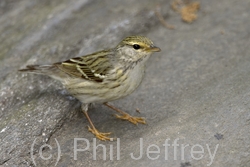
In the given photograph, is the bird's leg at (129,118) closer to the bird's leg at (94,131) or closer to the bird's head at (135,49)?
the bird's leg at (94,131)

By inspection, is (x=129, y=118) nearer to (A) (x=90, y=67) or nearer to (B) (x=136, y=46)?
(A) (x=90, y=67)

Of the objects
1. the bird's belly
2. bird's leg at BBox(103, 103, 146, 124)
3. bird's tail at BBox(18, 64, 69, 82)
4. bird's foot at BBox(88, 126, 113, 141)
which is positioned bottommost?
bird's leg at BBox(103, 103, 146, 124)

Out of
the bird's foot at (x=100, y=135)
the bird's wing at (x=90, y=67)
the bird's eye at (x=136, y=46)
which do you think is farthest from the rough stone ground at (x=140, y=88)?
the bird's eye at (x=136, y=46)

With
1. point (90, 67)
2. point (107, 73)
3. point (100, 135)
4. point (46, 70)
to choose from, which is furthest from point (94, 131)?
point (46, 70)

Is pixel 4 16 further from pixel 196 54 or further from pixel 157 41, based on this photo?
pixel 196 54

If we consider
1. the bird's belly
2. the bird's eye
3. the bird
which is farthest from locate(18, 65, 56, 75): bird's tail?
the bird's eye

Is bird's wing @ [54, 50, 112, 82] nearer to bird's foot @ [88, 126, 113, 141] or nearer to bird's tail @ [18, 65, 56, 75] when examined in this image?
bird's tail @ [18, 65, 56, 75]

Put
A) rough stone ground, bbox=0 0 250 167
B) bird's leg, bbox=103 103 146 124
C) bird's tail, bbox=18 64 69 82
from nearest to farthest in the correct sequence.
Result: rough stone ground, bbox=0 0 250 167, bird's leg, bbox=103 103 146 124, bird's tail, bbox=18 64 69 82
